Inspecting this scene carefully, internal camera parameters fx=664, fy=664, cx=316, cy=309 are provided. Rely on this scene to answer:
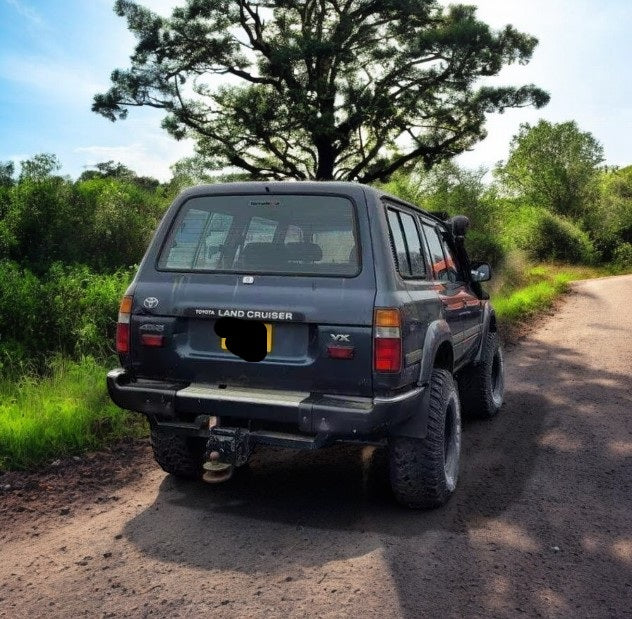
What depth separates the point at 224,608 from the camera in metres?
2.84

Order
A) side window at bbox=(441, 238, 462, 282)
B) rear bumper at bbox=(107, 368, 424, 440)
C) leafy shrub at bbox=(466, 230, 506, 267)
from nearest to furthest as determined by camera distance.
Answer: rear bumper at bbox=(107, 368, 424, 440)
side window at bbox=(441, 238, 462, 282)
leafy shrub at bbox=(466, 230, 506, 267)

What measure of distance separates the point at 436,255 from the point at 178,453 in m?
2.37

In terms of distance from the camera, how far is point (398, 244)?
3.97 meters

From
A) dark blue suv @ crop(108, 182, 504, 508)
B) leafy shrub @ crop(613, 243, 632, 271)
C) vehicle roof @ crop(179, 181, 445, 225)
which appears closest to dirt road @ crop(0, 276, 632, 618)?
dark blue suv @ crop(108, 182, 504, 508)

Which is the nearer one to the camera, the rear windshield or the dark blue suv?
the dark blue suv

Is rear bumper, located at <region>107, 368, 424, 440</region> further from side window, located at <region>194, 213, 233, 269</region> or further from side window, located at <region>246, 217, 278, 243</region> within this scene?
side window, located at <region>246, 217, 278, 243</region>

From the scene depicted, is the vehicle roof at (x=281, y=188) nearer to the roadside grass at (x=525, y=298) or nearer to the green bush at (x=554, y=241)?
the roadside grass at (x=525, y=298)

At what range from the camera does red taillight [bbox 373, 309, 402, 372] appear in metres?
3.40

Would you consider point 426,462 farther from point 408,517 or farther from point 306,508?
point 306,508

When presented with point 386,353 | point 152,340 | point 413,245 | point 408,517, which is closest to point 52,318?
point 152,340

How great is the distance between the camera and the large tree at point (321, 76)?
2025 cm

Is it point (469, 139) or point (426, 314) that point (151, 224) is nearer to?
point (469, 139)

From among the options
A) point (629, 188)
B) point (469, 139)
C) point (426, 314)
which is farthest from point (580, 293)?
point (629, 188)

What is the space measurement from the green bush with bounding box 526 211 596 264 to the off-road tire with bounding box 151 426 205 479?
130 ft
